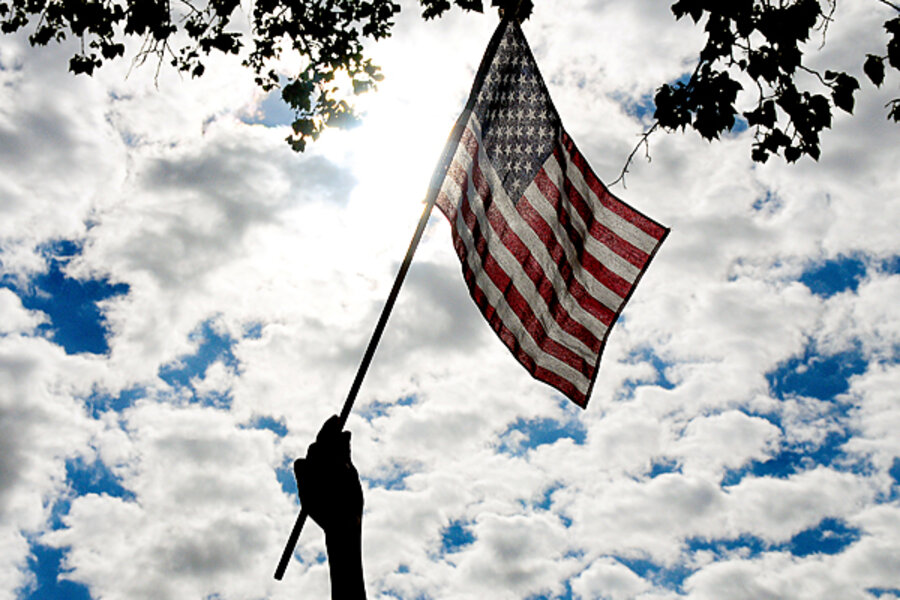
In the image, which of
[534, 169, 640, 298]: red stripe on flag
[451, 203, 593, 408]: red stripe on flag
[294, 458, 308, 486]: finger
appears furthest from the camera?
[534, 169, 640, 298]: red stripe on flag

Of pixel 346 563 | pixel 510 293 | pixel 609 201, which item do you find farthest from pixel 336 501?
pixel 609 201

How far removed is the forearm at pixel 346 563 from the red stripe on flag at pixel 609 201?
12.0 feet

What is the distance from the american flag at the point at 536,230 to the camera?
19.7 feet

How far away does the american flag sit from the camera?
6000mm

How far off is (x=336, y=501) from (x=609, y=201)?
3677 mm

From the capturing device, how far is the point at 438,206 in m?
6.13

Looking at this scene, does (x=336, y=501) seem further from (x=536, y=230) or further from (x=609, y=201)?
(x=609, y=201)

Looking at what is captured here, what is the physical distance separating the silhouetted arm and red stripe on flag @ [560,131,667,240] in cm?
327

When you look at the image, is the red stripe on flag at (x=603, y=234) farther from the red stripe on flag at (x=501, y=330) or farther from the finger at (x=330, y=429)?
the finger at (x=330, y=429)

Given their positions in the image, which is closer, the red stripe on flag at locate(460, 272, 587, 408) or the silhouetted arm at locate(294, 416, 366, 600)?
the silhouetted arm at locate(294, 416, 366, 600)

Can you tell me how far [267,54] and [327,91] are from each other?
101 cm

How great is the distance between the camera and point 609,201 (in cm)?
607

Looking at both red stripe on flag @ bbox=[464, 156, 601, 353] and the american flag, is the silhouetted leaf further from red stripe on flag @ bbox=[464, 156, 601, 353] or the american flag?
red stripe on flag @ bbox=[464, 156, 601, 353]

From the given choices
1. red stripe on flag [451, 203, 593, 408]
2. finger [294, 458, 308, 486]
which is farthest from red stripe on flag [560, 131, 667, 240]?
finger [294, 458, 308, 486]
